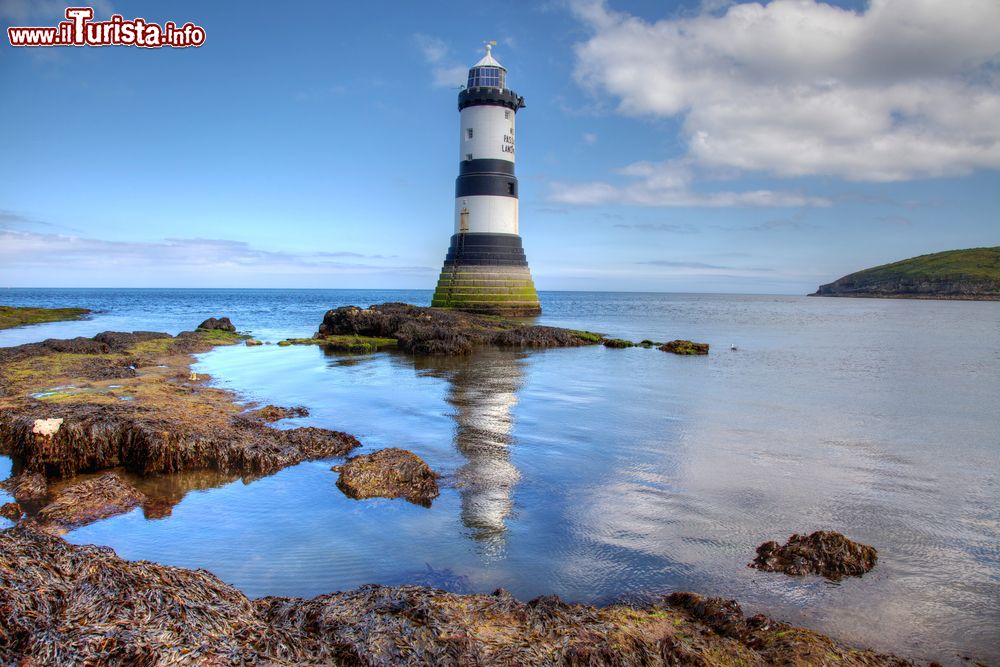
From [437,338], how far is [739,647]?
68.1 feet

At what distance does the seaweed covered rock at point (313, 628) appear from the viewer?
321 cm

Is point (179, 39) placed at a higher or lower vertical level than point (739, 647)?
higher

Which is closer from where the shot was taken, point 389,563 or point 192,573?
point 192,573

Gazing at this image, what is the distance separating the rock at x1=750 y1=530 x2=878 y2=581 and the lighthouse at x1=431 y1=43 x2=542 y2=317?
33492 millimetres

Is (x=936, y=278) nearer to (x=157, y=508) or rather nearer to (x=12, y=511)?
(x=157, y=508)

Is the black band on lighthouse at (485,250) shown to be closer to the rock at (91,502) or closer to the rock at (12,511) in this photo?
the rock at (91,502)

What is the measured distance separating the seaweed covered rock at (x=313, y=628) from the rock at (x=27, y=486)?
3621 mm

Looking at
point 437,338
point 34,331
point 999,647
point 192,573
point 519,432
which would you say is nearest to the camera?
point 192,573

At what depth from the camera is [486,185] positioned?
3741cm

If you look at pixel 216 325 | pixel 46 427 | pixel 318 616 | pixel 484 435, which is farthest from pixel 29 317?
pixel 318 616

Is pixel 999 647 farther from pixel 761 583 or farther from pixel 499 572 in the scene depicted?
pixel 499 572

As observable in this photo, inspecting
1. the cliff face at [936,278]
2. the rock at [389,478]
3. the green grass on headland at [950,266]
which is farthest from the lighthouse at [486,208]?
the green grass on headland at [950,266]

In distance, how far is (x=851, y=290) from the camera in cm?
16150

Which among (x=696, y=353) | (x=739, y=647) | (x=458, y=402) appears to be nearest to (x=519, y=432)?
(x=458, y=402)
